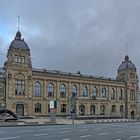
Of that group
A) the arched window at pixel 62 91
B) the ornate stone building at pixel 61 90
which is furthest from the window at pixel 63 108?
the arched window at pixel 62 91

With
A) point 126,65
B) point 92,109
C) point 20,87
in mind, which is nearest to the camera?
point 20,87

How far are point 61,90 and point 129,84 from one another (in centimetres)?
2475

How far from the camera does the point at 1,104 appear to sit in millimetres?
77250

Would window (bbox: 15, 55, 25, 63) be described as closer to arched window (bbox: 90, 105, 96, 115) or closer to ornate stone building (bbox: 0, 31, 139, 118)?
ornate stone building (bbox: 0, 31, 139, 118)

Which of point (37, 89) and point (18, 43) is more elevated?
point (18, 43)

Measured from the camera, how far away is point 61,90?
89.6 meters

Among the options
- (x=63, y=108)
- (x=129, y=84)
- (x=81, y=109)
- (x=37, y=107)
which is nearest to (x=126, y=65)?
(x=129, y=84)

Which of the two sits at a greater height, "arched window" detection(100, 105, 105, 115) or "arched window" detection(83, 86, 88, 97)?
"arched window" detection(83, 86, 88, 97)

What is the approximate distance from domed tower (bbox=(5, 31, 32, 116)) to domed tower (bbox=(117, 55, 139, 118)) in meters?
34.2

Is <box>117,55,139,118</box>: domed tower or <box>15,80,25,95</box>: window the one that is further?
<box>117,55,139,118</box>: domed tower

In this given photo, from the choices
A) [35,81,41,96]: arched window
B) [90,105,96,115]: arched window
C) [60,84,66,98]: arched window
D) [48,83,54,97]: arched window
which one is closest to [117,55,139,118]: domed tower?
[90,105,96,115]: arched window

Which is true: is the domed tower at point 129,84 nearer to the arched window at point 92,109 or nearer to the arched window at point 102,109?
the arched window at point 102,109

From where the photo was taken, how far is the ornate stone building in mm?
78688

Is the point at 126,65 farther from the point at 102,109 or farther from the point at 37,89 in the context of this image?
the point at 37,89
